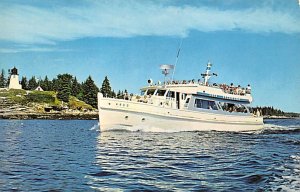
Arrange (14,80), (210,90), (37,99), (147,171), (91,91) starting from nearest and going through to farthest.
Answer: (147,171) → (210,90) → (37,99) → (91,91) → (14,80)

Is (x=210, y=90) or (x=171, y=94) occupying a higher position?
(x=210, y=90)

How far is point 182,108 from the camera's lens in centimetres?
4141

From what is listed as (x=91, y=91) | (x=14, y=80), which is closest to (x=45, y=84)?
(x=14, y=80)

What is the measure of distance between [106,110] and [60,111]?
95.6 metres

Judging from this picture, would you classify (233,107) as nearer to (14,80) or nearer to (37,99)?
(37,99)

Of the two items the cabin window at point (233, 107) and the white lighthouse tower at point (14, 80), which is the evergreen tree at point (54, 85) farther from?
the cabin window at point (233, 107)

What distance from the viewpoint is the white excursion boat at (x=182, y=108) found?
1438 inches

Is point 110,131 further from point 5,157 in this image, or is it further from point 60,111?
point 60,111

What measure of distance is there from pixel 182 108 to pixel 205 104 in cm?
312

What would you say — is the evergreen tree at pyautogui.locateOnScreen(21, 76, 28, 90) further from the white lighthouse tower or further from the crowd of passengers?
the crowd of passengers

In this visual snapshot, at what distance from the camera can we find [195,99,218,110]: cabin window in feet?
139

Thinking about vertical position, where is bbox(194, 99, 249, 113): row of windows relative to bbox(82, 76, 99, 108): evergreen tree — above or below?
below

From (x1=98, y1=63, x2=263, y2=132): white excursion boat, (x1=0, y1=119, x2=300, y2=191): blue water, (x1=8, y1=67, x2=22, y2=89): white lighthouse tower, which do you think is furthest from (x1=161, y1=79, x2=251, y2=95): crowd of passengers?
(x1=8, y1=67, x2=22, y2=89): white lighthouse tower

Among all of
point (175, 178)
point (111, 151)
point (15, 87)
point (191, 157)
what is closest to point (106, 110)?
point (111, 151)
